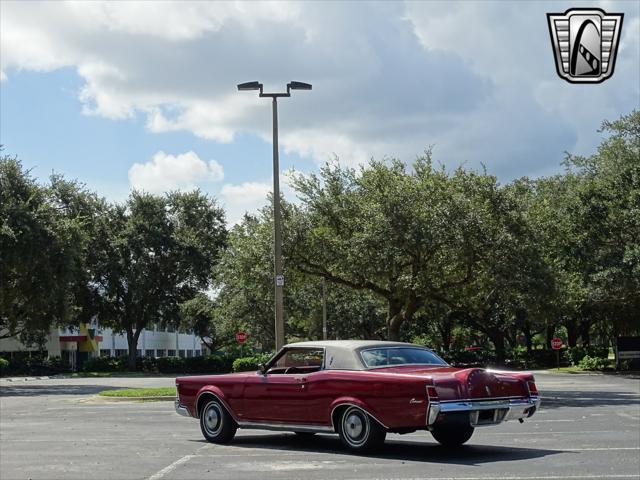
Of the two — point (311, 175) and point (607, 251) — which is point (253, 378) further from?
point (607, 251)

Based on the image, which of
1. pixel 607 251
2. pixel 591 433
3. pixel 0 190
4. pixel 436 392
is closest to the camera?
pixel 436 392

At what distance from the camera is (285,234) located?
29.4 metres

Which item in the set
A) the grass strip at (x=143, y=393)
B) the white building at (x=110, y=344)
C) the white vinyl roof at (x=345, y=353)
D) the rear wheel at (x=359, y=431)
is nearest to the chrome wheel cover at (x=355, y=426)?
the rear wheel at (x=359, y=431)

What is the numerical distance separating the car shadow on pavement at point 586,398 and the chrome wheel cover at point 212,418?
10.9 meters

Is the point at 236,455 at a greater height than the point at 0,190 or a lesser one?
lesser

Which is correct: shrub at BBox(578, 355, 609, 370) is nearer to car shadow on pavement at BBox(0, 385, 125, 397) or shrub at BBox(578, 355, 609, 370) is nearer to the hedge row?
the hedge row

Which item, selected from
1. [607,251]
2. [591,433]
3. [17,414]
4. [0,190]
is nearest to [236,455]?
[591,433]

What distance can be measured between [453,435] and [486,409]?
154 cm

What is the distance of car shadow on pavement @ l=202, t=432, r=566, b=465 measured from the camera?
11.9m

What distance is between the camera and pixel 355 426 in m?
12.3

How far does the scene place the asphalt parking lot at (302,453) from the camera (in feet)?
35.0

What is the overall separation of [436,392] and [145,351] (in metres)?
92.0

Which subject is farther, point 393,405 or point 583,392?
point 583,392

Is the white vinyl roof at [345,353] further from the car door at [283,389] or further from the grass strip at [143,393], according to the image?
the grass strip at [143,393]
